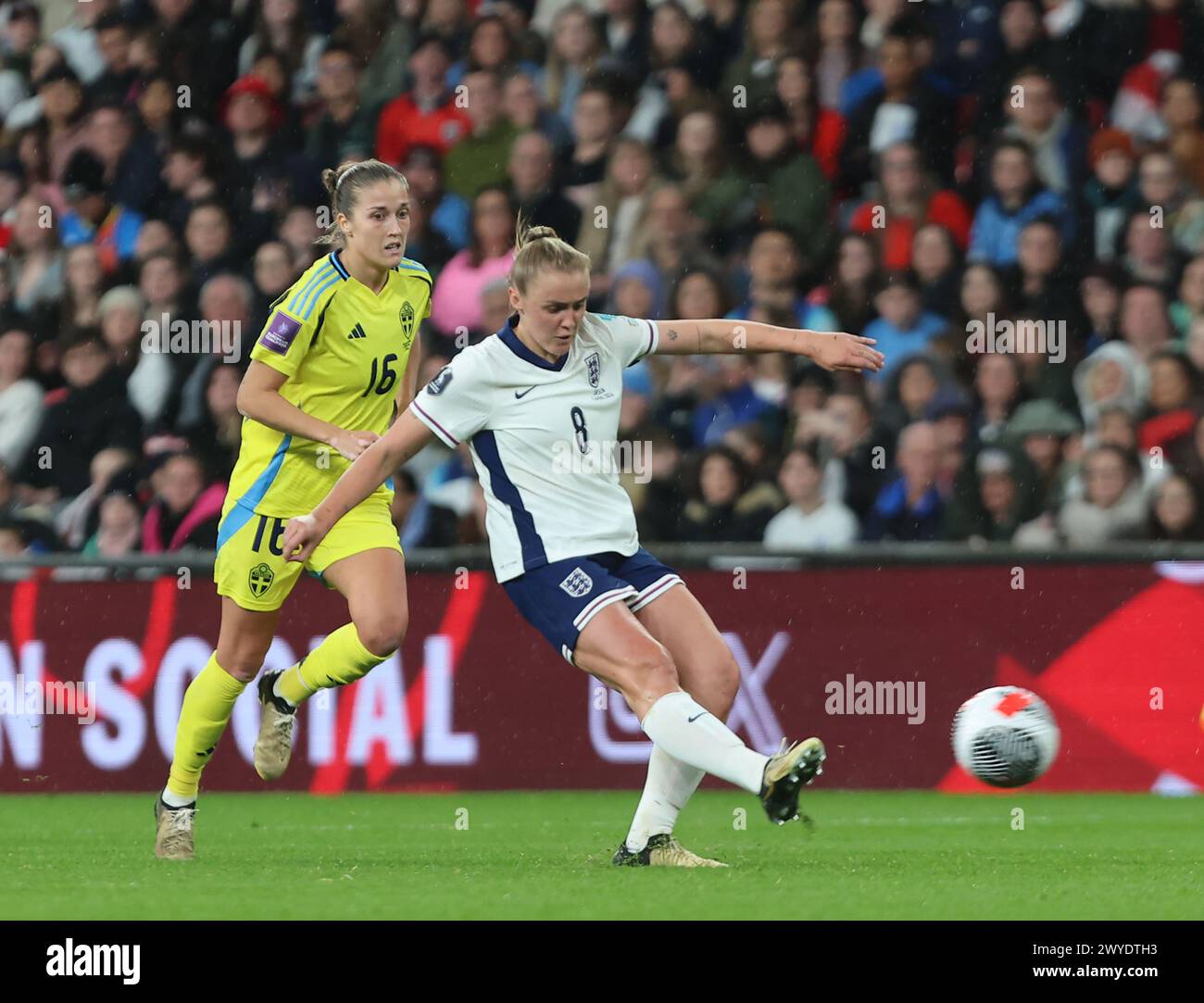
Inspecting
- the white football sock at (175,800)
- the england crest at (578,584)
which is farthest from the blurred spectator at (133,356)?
the england crest at (578,584)

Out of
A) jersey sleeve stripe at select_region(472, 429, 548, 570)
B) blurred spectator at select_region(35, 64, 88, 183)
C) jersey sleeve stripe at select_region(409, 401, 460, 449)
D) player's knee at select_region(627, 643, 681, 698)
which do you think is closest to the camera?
player's knee at select_region(627, 643, 681, 698)

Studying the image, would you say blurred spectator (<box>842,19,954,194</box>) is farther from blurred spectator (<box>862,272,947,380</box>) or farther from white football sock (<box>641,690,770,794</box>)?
white football sock (<box>641,690,770,794</box>)

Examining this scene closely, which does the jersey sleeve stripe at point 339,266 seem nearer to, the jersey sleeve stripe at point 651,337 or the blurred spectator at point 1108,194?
the jersey sleeve stripe at point 651,337

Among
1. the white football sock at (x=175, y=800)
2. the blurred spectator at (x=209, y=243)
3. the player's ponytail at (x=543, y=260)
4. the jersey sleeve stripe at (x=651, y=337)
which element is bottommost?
the white football sock at (x=175, y=800)

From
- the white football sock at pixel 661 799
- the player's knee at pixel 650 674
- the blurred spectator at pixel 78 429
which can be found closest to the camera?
the player's knee at pixel 650 674

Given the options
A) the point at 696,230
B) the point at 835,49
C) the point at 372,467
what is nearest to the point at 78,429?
the point at 696,230

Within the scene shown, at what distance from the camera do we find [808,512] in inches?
393

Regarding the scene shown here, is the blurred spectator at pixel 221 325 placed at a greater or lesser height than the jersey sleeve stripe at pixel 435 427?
greater

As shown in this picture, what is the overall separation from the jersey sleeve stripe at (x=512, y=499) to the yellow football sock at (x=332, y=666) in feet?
2.89

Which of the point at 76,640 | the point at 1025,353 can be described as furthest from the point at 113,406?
the point at 1025,353

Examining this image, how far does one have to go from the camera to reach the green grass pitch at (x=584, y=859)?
5.59 metres

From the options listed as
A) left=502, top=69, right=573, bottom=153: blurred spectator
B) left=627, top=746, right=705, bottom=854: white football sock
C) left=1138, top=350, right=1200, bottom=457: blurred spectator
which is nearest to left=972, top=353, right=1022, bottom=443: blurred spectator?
left=1138, top=350, right=1200, bottom=457: blurred spectator

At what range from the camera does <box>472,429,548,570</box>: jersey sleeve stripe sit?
6.39 m

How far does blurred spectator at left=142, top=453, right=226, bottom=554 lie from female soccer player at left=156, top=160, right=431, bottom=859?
9.75ft
